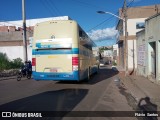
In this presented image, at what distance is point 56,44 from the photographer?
14.4 metres

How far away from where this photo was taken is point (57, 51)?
47.5 ft

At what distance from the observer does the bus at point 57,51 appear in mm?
14180

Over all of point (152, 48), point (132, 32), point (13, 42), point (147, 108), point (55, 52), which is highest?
point (132, 32)

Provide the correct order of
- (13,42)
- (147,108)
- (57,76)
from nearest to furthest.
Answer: (147,108), (57,76), (13,42)

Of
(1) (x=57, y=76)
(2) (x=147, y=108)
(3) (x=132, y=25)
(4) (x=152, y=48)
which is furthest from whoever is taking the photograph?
(3) (x=132, y=25)

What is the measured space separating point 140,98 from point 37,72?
649 centimetres

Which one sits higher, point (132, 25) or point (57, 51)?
point (132, 25)

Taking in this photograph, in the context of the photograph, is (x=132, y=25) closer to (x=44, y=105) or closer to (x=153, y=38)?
(x=153, y=38)

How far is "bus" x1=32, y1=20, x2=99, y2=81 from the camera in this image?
14.2 meters

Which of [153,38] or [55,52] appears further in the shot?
[153,38]

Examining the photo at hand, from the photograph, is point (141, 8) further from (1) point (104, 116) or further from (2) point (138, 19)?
(1) point (104, 116)

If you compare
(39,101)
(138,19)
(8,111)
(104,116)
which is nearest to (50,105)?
(39,101)

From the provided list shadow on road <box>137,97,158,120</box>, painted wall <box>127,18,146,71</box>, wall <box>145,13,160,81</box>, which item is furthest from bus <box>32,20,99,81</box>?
painted wall <box>127,18,146,71</box>

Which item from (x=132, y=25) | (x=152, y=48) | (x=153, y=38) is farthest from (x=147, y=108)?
(x=132, y=25)
